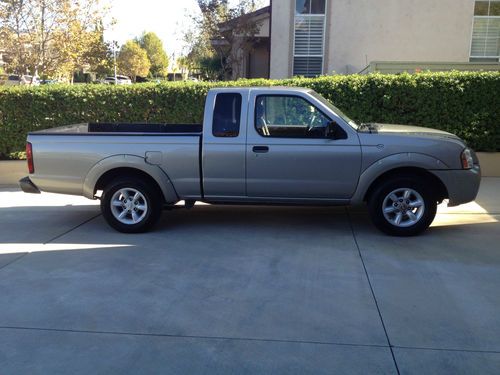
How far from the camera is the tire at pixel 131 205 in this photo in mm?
6699

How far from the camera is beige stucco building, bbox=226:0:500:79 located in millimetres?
14008

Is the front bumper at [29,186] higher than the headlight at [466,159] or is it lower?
lower

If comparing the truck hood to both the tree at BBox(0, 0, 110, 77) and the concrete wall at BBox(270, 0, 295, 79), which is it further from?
the tree at BBox(0, 0, 110, 77)

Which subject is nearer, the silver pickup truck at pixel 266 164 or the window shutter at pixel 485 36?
the silver pickup truck at pixel 266 164

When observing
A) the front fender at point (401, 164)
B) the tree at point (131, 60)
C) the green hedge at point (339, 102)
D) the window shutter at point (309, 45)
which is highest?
the tree at point (131, 60)

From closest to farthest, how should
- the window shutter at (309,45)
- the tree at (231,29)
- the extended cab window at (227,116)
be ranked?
the extended cab window at (227,116) < the window shutter at (309,45) < the tree at (231,29)

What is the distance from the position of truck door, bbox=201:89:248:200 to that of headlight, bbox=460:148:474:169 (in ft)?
8.89

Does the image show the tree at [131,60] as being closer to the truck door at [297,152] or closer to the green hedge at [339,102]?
the green hedge at [339,102]

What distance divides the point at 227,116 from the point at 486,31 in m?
10.9

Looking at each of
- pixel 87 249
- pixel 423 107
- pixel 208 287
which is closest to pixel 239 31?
pixel 423 107

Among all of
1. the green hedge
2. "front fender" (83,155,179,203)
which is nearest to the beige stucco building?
the green hedge

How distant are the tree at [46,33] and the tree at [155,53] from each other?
194 feet

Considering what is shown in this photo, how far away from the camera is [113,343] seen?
3.84m

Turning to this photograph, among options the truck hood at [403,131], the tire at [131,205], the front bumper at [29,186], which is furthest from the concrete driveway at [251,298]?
the truck hood at [403,131]
